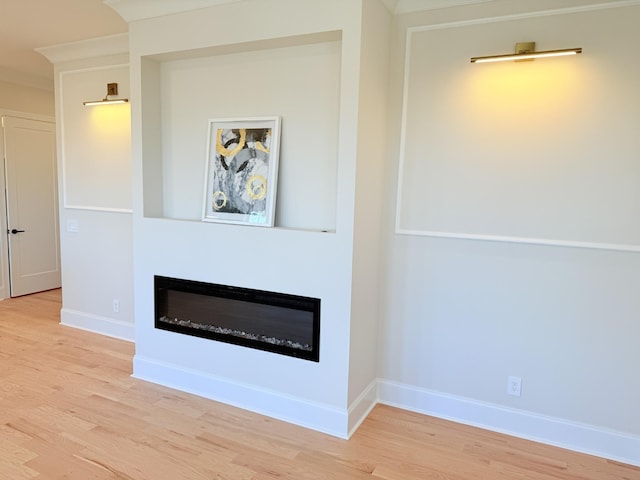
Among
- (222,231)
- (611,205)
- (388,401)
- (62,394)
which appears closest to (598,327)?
(611,205)

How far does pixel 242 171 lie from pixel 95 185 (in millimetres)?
2069

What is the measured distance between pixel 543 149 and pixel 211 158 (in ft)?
7.12

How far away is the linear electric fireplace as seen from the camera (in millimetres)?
2760

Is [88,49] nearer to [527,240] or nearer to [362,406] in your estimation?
[362,406]

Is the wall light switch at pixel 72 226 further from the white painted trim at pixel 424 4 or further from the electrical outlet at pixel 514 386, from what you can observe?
the electrical outlet at pixel 514 386

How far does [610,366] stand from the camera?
2.49m

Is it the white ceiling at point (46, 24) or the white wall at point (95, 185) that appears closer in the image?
the white ceiling at point (46, 24)

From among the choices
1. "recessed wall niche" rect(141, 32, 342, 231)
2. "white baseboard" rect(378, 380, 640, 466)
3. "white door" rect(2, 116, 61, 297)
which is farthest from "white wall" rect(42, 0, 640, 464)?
"white door" rect(2, 116, 61, 297)

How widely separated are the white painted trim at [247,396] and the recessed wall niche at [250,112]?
1.15 m

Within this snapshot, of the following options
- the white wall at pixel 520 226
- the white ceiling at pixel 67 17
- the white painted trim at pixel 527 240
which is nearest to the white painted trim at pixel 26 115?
the white ceiling at pixel 67 17

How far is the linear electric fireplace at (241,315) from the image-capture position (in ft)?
9.05

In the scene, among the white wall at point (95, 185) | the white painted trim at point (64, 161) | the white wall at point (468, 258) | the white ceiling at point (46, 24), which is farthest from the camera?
the white painted trim at point (64, 161)

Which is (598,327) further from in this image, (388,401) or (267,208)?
(267,208)

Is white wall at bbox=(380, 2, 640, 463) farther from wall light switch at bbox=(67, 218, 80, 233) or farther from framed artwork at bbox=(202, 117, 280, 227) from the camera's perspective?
wall light switch at bbox=(67, 218, 80, 233)
